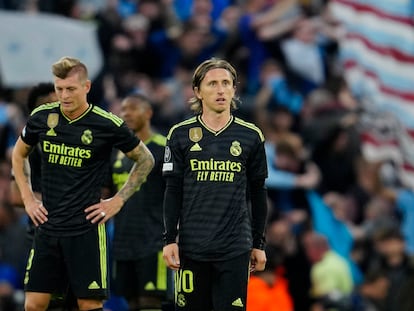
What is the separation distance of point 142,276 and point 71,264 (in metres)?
1.89

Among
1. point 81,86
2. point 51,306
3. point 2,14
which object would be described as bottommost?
point 51,306

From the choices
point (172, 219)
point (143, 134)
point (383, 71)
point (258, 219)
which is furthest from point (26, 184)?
point (383, 71)

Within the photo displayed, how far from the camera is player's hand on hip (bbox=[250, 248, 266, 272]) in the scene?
1078 centimetres

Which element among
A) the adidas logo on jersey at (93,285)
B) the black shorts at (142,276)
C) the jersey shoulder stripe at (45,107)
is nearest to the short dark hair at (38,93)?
the jersey shoulder stripe at (45,107)

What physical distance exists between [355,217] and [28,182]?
26.4 ft

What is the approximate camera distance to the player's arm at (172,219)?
10.6 meters

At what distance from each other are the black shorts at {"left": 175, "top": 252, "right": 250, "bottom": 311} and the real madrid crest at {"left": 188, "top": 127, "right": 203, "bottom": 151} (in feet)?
2.78

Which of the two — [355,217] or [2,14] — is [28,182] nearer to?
[2,14]

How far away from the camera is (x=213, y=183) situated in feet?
34.9

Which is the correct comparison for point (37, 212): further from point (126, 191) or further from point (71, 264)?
point (126, 191)

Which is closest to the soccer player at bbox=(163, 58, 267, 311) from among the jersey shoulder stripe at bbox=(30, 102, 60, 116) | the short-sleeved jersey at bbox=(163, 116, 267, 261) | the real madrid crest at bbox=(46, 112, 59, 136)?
the short-sleeved jersey at bbox=(163, 116, 267, 261)

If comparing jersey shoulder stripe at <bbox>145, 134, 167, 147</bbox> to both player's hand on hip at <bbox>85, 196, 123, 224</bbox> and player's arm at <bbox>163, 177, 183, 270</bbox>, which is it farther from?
player's arm at <bbox>163, 177, 183, 270</bbox>

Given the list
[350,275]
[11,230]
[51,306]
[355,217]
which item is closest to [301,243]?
[350,275]

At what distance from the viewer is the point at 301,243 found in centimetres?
1675
